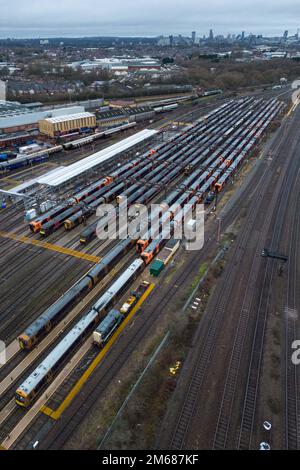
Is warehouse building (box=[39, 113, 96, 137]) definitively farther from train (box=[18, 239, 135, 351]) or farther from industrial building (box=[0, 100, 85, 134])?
train (box=[18, 239, 135, 351])

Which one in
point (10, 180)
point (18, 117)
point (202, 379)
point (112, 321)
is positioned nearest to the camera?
point (202, 379)

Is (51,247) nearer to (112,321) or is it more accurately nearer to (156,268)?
(156,268)

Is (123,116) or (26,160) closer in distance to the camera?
(26,160)

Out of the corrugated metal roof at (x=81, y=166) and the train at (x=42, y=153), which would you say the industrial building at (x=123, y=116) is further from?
the corrugated metal roof at (x=81, y=166)

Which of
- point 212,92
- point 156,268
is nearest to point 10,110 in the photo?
point 156,268

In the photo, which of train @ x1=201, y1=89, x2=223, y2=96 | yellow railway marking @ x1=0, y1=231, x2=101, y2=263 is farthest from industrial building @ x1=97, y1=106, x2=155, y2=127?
yellow railway marking @ x1=0, y1=231, x2=101, y2=263

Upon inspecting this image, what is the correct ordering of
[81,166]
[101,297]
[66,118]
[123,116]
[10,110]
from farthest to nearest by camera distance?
1. [123,116]
2. [10,110]
3. [66,118]
4. [81,166]
5. [101,297]

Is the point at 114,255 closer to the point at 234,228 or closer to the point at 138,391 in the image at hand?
the point at 138,391

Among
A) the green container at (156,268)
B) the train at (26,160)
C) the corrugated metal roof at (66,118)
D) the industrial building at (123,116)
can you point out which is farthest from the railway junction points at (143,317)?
the industrial building at (123,116)

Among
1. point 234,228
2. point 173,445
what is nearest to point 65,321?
point 173,445
